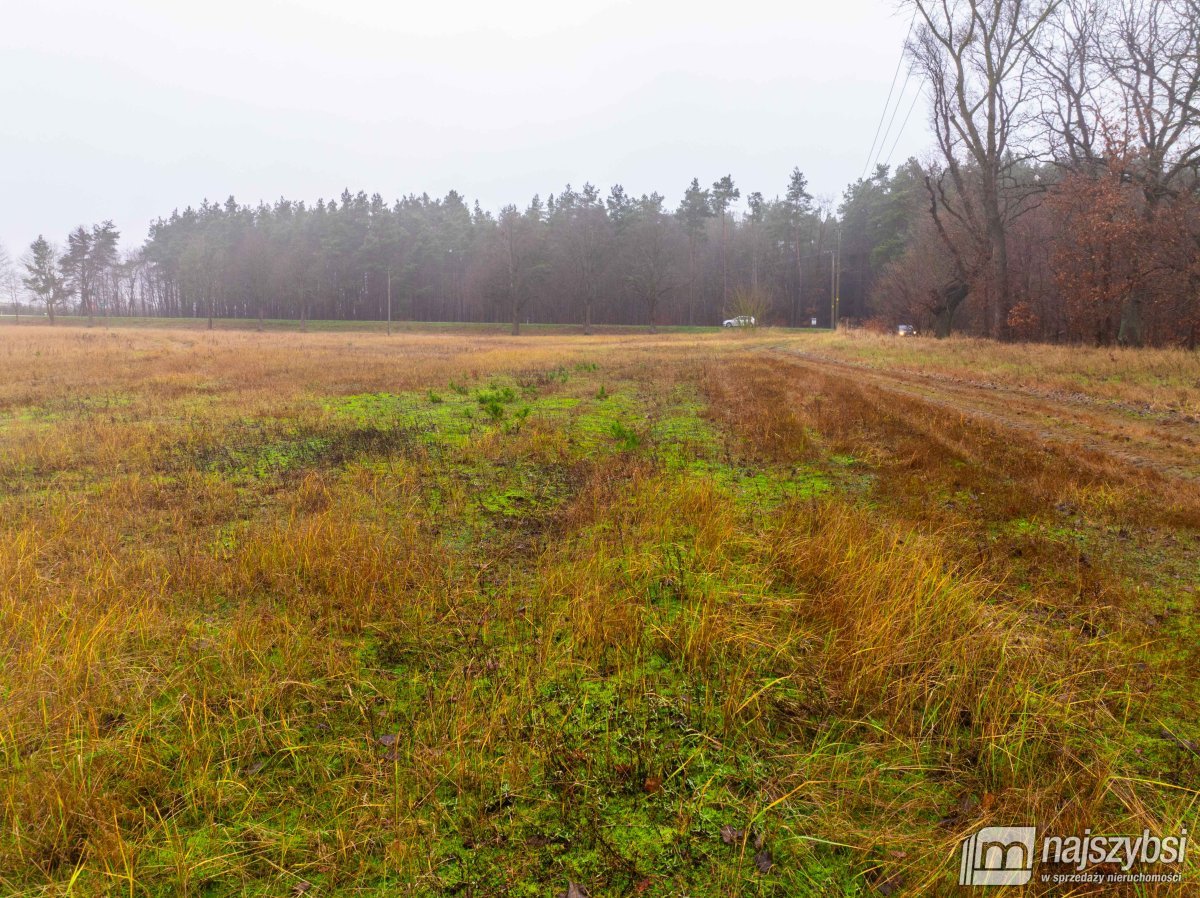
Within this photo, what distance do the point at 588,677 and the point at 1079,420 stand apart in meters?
9.47

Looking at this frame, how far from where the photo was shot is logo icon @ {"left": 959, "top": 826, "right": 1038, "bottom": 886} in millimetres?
1783

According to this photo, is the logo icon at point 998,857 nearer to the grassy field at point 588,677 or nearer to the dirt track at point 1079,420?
the grassy field at point 588,677

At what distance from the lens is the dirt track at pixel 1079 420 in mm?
6629

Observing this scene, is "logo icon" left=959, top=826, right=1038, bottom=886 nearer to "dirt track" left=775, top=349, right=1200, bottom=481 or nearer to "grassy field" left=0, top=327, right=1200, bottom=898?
"grassy field" left=0, top=327, right=1200, bottom=898

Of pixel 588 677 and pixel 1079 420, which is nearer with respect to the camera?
pixel 588 677

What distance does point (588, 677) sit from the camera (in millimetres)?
2895

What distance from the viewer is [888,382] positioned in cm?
1422

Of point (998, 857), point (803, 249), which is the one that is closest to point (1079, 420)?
point (998, 857)

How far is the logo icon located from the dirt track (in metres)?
5.89

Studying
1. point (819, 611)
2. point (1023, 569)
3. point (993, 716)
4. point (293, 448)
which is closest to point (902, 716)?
point (993, 716)

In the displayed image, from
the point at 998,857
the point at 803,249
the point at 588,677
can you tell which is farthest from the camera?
the point at 803,249

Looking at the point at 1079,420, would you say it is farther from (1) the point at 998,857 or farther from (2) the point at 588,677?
(2) the point at 588,677

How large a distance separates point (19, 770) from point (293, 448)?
20.5 feet

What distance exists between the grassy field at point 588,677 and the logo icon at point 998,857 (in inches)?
1.9
